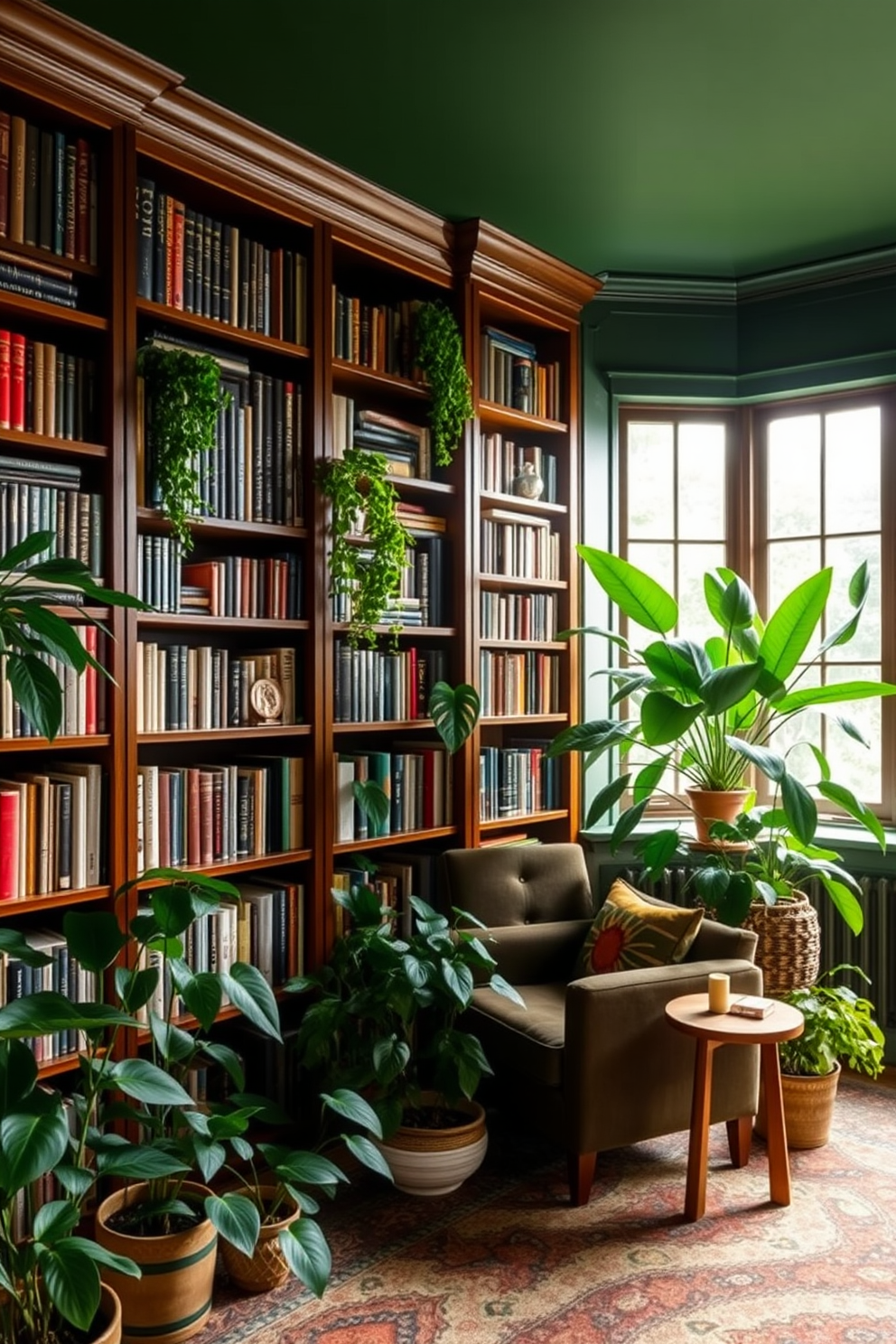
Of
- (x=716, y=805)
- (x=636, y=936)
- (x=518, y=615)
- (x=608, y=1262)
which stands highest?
(x=518, y=615)

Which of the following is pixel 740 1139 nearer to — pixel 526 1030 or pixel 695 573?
pixel 526 1030

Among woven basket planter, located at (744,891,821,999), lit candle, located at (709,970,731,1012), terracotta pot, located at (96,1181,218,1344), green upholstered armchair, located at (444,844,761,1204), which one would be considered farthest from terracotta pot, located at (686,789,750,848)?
terracotta pot, located at (96,1181,218,1344)

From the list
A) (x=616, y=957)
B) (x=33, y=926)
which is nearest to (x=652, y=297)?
(x=616, y=957)

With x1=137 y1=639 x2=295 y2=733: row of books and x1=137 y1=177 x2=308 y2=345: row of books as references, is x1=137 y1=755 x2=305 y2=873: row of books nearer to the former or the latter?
x1=137 y1=639 x2=295 y2=733: row of books

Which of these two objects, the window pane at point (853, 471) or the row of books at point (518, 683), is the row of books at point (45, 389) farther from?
the window pane at point (853, 471)

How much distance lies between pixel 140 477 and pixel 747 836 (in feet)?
6.90

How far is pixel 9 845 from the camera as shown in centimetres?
250

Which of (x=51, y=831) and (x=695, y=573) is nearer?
(x=51, y=831)

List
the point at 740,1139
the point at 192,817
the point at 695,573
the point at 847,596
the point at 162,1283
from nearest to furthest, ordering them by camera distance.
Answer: the point at 162,1283, the point at 192,817, the point at 740,1139, the point at 847,596, the point at 695,573

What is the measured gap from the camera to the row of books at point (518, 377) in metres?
3.91

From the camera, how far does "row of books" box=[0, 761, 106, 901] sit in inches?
98.8

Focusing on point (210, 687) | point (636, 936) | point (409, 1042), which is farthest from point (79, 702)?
point (636, 936)

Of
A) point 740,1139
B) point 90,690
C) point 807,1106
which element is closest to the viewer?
point 90,690

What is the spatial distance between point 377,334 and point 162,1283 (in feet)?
8.89
